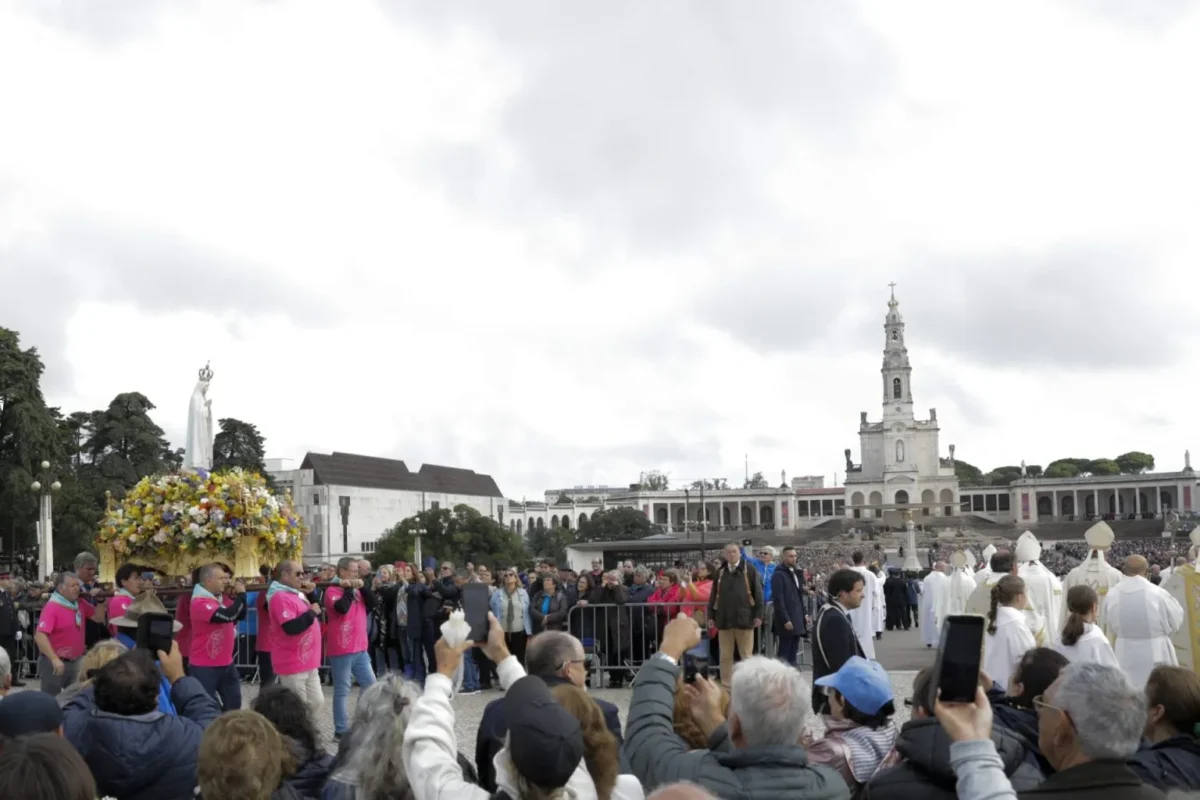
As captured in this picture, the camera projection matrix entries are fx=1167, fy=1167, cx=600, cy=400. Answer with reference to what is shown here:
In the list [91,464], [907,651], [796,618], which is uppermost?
[91,464]

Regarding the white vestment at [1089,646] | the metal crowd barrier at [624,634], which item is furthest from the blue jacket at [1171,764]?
the metal crowd barrier at [624,634]

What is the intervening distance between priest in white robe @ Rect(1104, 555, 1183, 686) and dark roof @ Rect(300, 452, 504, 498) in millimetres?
92515

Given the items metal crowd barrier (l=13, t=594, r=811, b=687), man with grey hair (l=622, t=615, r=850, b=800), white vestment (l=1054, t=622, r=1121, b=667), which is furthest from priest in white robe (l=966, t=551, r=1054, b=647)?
man with grey hair (l=622, t=615, r=850, b=800)

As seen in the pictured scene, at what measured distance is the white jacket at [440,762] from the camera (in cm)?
354

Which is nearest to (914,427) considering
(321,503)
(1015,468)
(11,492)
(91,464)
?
(1015,468)

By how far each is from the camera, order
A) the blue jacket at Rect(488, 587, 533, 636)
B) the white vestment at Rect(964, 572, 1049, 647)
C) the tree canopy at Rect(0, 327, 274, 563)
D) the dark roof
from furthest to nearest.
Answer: the dark roof, the tree canopy at Rect(0, 327, 274, 563), the blue jacket at Rect(488, 587, 533, 636), the white vestment at Rect(964, 572, 1049, 647)

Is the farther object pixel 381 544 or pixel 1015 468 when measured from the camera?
pixel 1015 468

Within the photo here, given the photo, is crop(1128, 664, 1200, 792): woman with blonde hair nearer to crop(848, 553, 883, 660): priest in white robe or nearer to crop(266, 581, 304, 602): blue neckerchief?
crop(266, 581, 304, 602): blue neckerchief

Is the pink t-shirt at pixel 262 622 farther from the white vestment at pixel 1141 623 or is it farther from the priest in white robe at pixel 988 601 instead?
the white vestment at pixel 1141 623

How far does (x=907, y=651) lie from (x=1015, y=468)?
467ft

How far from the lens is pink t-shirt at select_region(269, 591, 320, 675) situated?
10.0m

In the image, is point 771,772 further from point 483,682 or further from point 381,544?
point 381,544

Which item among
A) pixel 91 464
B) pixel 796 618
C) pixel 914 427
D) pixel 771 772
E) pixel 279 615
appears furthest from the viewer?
pixel 914 427

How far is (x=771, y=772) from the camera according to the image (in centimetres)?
363
